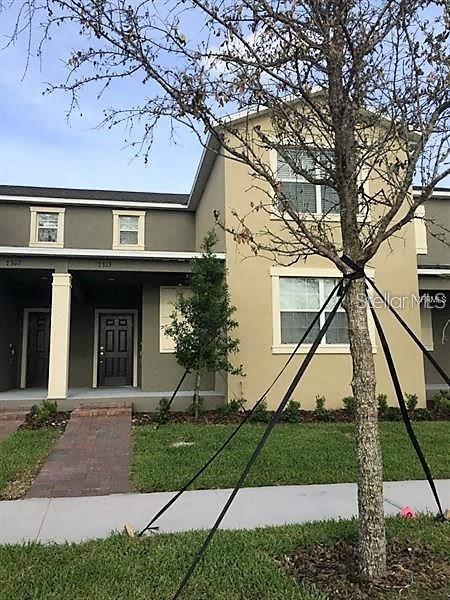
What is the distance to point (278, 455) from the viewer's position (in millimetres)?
7465

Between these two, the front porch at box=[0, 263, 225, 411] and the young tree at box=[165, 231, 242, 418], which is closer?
the young tree at box=[165, 231, 242, 418]

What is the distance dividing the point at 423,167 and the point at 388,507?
3462mm

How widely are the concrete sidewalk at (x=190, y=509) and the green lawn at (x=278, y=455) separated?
40 cm

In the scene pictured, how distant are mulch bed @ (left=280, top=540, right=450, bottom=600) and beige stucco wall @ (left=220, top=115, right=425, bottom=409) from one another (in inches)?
273

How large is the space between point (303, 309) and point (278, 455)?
180 inches

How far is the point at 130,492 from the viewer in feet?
19.2

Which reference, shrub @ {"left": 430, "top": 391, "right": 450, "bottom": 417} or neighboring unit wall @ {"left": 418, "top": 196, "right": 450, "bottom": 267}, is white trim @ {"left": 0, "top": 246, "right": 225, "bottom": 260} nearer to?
shrub @ {"left": 430, "top": 391, "right": 450, "bottom": 417}

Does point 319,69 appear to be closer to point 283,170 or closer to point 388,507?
point 388,507

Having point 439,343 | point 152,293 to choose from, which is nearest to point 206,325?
point 152,293

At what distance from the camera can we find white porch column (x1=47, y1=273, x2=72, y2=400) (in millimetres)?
10789

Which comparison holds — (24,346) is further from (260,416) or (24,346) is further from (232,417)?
(260,416)

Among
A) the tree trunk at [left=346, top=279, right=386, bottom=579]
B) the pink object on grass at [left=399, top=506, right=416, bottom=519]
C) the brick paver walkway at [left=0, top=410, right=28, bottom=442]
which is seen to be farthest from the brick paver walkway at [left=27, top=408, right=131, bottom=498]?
the tree trunk at [left=346, top=279, right=386, bottom=579]

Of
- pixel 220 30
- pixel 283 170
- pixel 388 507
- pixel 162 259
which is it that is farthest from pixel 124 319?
A: pixel 220 30

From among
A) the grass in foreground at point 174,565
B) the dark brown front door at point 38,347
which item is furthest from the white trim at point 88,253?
the grass in foreground at point 174,565
